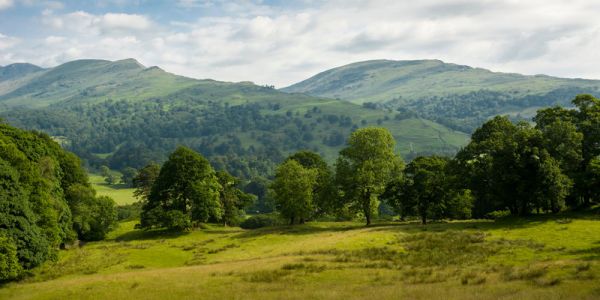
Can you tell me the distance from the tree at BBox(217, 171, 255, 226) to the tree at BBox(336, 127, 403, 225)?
90.4 feet

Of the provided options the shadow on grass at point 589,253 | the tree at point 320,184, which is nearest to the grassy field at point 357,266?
the shadow on grass at point 589,253

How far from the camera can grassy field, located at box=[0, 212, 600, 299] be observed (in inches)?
1270

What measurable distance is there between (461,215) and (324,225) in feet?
73.0

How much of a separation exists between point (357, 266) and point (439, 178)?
33727 millimetres

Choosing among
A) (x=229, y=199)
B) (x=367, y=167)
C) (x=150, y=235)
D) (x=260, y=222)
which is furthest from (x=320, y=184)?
(x=260, y=222)

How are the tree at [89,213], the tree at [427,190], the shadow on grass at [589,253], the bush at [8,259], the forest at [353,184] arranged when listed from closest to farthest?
the shadow on grass at [589,253]
the bush at [8,259]
the forest at [353,184]
the tree at [427,190]
the tree at [89,213]

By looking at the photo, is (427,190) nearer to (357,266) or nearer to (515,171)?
(515,171)

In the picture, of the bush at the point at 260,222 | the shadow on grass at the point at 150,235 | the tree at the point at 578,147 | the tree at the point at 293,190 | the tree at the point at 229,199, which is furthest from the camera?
the bush at the point at 260,222

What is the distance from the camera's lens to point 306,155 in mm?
97000

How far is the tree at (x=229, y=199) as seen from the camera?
322ft

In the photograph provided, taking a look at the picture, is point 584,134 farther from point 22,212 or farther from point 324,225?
point 22,212

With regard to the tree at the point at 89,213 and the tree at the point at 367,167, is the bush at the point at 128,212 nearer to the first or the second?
the tree at the point at 89,213

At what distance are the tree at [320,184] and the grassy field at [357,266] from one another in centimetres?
1005

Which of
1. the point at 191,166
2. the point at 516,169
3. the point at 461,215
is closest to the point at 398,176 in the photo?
the point at 461,215
